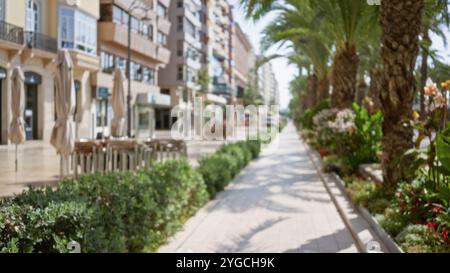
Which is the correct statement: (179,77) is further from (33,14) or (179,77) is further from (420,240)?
(33,14)

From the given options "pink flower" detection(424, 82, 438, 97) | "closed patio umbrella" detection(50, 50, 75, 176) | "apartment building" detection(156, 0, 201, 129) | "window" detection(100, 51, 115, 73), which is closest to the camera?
"pink flower" detection(424, 82, 438, 97)

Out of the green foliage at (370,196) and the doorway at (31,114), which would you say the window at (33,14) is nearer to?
the doorway at (31,114)

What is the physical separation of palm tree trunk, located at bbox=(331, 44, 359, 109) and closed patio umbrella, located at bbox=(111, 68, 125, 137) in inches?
283

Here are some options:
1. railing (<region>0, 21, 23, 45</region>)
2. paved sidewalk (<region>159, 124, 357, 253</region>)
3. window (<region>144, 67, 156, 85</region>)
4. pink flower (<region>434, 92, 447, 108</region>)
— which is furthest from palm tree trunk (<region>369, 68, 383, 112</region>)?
window (<region>144, 67, 156, 85</region>)

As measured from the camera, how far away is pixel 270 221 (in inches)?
287

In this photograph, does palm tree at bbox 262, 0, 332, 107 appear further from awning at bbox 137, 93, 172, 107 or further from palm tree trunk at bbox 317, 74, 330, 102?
awning at bbox 137, 93, 172, 107

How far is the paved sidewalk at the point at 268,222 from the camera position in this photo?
19.1 ft

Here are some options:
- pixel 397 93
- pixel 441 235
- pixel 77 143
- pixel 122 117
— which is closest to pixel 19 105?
pixel 441 235

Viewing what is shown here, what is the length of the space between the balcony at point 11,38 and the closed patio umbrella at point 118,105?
35.5 ft

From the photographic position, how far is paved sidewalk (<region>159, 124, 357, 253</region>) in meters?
5.81

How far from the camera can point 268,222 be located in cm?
722

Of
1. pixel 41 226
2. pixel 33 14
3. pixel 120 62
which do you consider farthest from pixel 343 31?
pixel 33 14

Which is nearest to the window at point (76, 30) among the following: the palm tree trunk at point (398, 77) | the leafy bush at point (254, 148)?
the palm tree trunk at point (398, 77)
